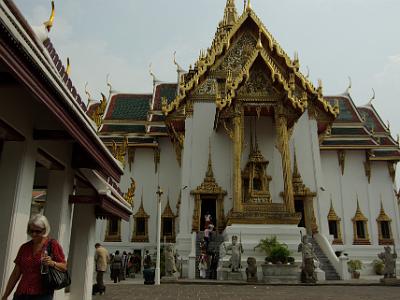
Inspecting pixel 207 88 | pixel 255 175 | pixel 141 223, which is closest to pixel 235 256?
pixel 255 175

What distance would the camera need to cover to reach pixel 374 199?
1472 centimetres

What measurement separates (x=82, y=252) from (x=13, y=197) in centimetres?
204

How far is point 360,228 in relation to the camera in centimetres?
1437

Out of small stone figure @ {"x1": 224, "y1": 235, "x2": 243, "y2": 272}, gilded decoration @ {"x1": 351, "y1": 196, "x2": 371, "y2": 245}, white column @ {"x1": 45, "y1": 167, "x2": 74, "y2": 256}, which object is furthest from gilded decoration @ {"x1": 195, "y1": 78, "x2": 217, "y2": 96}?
white column @ {"x1": 45, "y1": 167, "x2": 74, "y2": 256}

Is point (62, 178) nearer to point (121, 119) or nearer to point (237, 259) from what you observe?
point (237, 259)

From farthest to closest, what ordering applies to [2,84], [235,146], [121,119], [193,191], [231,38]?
[121,119]
[231,38]
[193,191]
[235,146]
[2,84]

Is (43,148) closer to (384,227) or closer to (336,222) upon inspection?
(336,222)

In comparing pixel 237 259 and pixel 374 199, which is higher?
pixel 374 199

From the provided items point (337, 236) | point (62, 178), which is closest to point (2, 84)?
point (62, 178)

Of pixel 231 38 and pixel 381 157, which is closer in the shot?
pixel 231 38

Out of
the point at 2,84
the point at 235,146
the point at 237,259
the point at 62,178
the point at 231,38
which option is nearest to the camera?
the point at 2,84

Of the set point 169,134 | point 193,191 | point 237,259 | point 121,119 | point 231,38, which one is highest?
point 231,38

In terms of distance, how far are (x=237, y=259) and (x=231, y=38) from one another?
25.5 feet

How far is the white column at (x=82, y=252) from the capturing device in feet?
14.4
